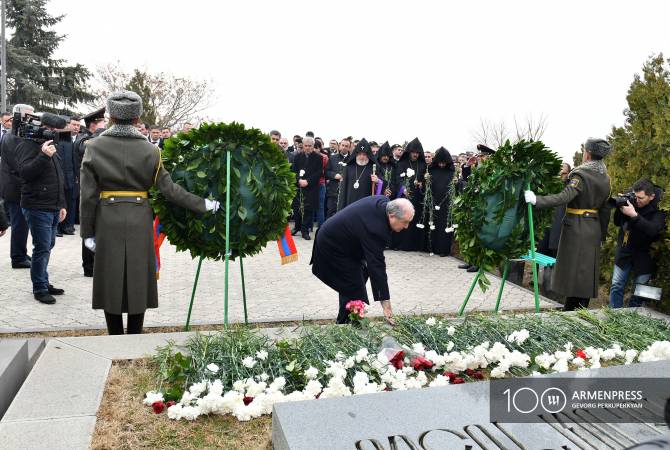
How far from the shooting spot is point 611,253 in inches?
324

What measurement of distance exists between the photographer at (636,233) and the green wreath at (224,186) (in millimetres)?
3956

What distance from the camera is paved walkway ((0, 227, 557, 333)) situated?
6.94 metres

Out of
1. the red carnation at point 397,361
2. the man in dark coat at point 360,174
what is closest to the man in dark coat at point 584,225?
the red carnation at point 397,361

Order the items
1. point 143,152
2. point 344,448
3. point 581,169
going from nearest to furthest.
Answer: point 344,448 → point 143,152 → point 581,169

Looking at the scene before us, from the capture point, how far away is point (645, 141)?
7.98 meters

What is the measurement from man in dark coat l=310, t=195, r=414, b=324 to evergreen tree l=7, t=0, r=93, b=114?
33.1 meters

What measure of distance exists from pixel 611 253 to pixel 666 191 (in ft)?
5.11

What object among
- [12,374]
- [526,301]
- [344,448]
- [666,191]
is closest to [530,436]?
[344,448]

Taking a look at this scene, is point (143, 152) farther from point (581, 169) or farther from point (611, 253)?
point (611, 253)

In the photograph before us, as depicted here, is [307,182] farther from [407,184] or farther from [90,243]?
[90,243]

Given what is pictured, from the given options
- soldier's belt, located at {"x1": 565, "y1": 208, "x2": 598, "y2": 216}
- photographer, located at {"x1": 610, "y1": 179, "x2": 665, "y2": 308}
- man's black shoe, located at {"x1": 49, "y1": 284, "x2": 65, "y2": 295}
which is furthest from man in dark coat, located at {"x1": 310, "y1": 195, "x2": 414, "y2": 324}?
man's black shoe, located at {"x1": 49, "y1": 284, "x2": 65, "y2": 295}

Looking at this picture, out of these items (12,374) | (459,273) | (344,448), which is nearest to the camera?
(344,448)

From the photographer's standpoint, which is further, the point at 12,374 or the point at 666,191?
the point at 666,191

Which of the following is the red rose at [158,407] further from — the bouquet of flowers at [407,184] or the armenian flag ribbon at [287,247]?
the bouquet of flowers at [407,184]
